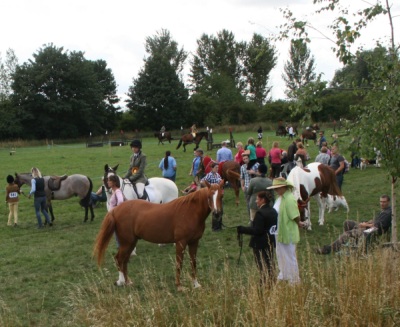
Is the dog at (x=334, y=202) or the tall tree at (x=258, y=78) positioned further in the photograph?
the tall tree at (x=258, y=78)

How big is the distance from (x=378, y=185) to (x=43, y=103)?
4810 cm

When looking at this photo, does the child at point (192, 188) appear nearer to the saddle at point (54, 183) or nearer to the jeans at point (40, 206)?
the saddle at point (54, 183)

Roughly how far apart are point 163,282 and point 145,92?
5848 cm

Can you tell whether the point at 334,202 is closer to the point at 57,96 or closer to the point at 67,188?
the point at 67,188

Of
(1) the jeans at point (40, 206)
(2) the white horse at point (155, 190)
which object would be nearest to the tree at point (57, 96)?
(1) the jeans at point (40, 206)

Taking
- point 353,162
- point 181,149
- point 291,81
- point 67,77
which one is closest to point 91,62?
point 67,77

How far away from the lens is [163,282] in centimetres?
729

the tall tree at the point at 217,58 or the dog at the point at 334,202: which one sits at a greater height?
the tall tree at the point at 217,58

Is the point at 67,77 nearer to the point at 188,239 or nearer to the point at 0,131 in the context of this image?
the point at 0,131

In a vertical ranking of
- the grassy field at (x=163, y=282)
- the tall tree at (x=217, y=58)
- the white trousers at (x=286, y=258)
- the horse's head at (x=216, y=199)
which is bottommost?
the grassy field at (x=163, y=282)

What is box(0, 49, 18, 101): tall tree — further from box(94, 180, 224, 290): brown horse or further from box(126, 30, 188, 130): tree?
box(94, 180, 224, 290): brown horse

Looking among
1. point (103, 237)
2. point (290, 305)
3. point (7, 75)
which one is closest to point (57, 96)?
point (7, 75)

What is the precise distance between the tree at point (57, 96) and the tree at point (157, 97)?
187 inches

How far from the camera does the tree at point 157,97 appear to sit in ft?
209
